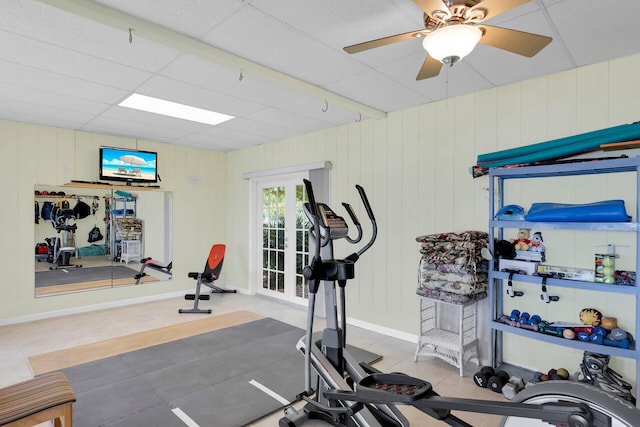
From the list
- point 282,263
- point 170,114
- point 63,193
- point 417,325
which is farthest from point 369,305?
point 63,193

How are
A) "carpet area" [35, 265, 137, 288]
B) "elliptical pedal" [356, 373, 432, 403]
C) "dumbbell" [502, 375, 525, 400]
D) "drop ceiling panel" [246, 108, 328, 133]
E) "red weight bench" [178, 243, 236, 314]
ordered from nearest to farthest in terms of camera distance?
"elliptical pedal" [356, 373, 432, 403]
"dumbbell" [502, 375, 525, 400]
"drop ceiling panel" [246, 108, 328, 133]
"carpet area" [35, 265, 137, 288]
"red weight bench" [178, 243, 236, 314]

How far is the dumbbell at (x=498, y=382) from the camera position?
2793 mm

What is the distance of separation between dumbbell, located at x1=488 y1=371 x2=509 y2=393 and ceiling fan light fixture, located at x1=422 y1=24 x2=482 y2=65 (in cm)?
242

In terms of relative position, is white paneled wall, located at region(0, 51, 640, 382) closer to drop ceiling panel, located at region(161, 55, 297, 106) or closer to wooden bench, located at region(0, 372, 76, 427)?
drop ceiling panel, located at region(161, 55, 297, 106)

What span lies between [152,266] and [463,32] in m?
5.57

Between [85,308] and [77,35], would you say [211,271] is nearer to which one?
[85,308]

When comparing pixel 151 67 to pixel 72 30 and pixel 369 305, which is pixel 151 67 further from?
pixel 369 305

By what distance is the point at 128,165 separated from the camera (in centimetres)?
536

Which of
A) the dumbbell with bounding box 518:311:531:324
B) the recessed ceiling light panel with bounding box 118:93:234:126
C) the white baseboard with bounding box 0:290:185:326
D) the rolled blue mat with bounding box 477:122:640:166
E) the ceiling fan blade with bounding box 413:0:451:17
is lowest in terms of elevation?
the white baseboard with bounding box 0:290:185:326

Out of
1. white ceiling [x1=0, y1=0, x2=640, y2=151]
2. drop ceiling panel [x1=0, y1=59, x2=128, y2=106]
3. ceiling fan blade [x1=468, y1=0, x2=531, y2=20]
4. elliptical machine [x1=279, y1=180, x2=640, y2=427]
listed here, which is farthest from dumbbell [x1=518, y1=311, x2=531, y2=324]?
drop ceiling panel [x1=0, y1=59, x2=128, y2=106]

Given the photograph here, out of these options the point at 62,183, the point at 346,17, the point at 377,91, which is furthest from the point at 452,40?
the point at 62,183

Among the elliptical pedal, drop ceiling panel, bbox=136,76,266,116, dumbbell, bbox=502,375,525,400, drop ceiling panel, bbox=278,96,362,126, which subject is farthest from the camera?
drop ceiling panel, bbox=278,96,362,126

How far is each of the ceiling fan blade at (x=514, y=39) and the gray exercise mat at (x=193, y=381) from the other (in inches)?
106

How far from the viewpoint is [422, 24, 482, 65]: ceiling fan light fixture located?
164 cm
